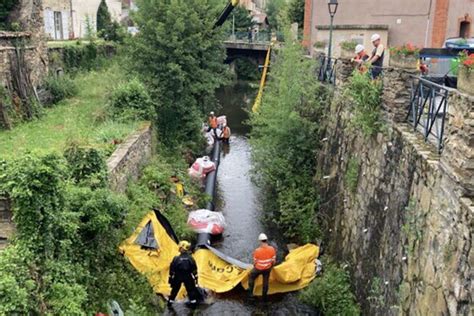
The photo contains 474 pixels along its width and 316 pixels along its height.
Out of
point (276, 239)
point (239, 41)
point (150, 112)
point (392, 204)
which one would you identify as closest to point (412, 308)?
point (392, 204)

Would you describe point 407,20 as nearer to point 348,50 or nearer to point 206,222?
point 348,50

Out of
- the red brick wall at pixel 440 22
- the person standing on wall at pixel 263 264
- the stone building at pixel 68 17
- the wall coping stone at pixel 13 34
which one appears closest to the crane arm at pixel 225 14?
the wall coping stone at pixel 13 34

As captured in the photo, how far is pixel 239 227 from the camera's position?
1470 cm

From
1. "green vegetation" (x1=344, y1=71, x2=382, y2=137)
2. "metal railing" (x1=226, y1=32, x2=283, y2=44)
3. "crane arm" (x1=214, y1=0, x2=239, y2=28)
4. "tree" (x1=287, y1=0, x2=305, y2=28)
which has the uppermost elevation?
"tree" (x1=287, y1=0, x2=305, y2=28)

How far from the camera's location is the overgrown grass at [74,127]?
1241cm

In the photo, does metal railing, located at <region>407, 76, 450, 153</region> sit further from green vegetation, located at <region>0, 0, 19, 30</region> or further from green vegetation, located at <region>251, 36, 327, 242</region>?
green vegetation, located at <region>0, 0, 19, 30</region>

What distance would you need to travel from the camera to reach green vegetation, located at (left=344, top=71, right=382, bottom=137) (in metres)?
9.62

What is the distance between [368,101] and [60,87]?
13923 mm

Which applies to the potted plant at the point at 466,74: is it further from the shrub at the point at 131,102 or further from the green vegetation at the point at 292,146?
the shrub at the point at 131,102

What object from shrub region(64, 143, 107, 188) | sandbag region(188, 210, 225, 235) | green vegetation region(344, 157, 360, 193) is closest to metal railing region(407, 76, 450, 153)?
green vegetation region(344, 157, 360, 193)

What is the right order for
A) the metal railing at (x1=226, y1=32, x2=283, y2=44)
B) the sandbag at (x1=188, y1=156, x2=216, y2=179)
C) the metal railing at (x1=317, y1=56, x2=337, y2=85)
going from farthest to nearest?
the metal railing at (x1=226, y1=32, x2=283, y2=44)
the sandbag at (x1=188, y1=156, x2=216, y2=179)
the metal railing at (x1=317, y1=56, x2=337, y2=85)

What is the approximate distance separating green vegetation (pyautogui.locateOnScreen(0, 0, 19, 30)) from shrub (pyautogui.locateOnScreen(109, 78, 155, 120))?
19.9 ft

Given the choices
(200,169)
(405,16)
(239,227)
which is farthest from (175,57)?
(405,16)

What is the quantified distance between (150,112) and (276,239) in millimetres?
5752
